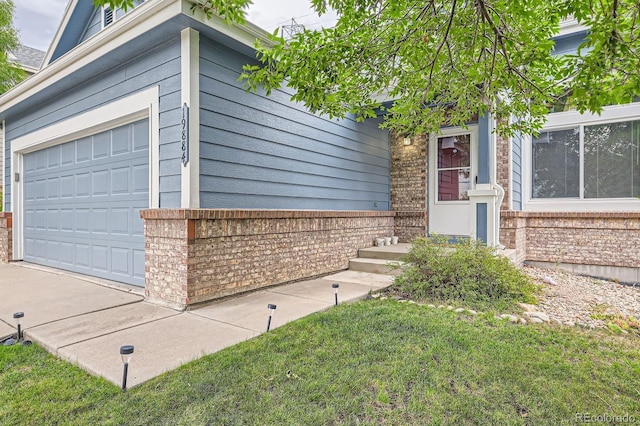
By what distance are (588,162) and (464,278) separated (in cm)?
431

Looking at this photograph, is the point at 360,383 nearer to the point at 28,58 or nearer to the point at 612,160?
the point at 612,160

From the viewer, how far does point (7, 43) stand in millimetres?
9695

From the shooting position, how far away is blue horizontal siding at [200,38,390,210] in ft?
14.1

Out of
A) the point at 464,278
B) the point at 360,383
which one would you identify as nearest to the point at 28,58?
the point at 464,278

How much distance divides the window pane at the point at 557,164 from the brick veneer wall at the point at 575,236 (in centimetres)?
54

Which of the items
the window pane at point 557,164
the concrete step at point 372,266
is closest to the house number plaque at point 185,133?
the concrete step at point 372,266

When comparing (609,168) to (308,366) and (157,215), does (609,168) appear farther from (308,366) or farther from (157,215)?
(157,215)

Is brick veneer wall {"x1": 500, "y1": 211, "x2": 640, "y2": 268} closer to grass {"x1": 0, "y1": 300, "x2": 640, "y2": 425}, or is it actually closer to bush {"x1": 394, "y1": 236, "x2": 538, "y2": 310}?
bush {"x1": 394, "y1": 236, "x2": 538, "y2": 310}

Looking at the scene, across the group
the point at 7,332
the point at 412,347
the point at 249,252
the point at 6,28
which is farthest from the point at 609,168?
the point at 6,28

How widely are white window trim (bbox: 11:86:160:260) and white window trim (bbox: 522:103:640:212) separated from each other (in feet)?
20.6

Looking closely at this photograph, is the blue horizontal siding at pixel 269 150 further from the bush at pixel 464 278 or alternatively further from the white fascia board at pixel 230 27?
the bush at pixel 464 278

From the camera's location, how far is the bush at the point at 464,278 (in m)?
4.32

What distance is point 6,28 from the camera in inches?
383

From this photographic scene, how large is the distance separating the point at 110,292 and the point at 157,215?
56.3 inches
